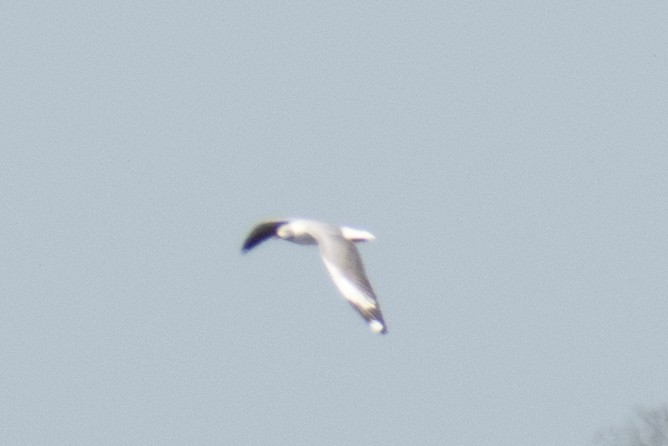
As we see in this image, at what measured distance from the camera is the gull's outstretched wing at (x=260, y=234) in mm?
16547

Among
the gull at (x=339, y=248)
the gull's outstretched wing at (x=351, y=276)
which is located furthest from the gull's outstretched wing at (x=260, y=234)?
the gull's outstretched wing at (x=351, y=276)

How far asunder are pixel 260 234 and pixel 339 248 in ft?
5.55

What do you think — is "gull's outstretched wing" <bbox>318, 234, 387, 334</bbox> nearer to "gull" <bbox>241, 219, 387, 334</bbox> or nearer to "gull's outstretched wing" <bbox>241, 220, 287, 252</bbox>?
"gull" <bbox>241, 219, 387, 334</bbox>

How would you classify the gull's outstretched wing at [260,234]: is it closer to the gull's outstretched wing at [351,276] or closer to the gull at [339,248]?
the gull at [339,248]

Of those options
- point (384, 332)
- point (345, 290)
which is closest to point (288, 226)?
point (345, 290)

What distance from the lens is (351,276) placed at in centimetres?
1450

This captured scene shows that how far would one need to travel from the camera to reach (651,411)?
1581 inches

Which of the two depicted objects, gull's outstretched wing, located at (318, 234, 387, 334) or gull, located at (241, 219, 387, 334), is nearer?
gull's outstretched wing, located at (318, 234, 387, 334)

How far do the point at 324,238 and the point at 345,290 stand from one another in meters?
1.03

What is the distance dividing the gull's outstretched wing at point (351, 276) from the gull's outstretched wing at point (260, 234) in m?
1.25

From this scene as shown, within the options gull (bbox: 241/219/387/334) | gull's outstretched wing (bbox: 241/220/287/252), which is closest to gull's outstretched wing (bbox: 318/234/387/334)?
gull (bbox: 241/219/387/334)

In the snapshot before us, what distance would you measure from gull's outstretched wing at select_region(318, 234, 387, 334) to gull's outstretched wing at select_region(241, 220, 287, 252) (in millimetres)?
1255

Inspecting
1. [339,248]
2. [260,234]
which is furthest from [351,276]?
[260,234]

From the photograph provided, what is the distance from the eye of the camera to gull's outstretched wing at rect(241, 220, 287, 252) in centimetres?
1655
